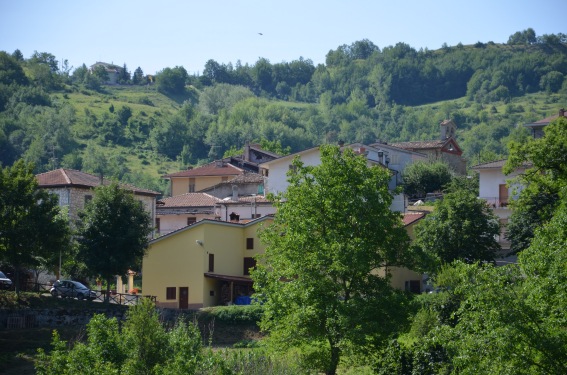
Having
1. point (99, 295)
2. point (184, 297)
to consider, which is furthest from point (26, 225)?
point (184, 297)

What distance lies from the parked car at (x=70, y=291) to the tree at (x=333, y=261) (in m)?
17.1

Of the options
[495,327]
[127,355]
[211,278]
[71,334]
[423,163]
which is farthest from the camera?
[423,163]

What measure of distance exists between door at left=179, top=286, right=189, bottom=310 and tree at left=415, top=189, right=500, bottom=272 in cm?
1317

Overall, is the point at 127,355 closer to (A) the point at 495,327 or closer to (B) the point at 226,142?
(A) the point at 495,327

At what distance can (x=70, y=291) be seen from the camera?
60531 millimetres

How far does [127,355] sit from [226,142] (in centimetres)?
14426

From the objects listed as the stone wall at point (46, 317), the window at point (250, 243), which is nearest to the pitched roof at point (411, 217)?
the window at point (250, 243)

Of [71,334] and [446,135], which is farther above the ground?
[446,135]

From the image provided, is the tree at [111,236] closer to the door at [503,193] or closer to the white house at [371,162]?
the white house at [371,162]

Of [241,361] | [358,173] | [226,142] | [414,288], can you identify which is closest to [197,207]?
[414,288]

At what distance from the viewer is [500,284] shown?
102 feet

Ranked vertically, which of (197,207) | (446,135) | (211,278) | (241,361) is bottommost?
(241,361)

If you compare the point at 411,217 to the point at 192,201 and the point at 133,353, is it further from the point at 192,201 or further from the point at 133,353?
the point at 133,353

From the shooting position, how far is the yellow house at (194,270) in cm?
6288
